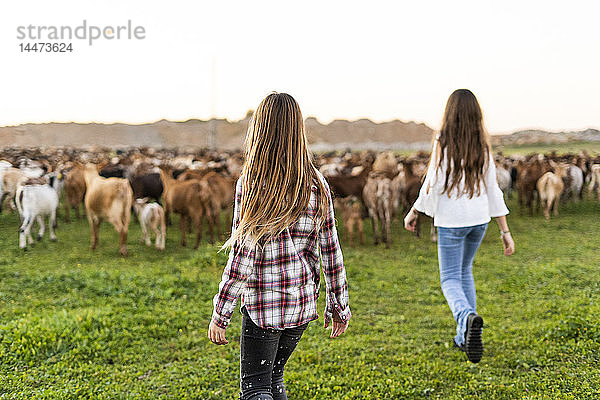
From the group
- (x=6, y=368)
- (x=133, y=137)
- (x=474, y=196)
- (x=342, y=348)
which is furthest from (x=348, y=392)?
(x=133, y=137)

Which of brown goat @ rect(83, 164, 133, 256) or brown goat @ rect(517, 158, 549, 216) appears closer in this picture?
brown goat @ rect(83, 164, 133, 256)

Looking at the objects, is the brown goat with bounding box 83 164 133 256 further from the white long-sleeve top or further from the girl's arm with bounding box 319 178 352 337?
the girl's arm with bounding box 319 178 352 337

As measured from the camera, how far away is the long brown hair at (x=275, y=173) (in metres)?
2.57

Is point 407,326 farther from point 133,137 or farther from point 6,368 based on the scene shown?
point 133,137

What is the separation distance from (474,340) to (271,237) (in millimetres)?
2501

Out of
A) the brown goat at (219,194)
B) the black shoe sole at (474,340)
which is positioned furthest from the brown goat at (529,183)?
the black shoe sole at (474,340)

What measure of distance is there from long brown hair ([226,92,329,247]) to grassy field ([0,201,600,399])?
218 centimetres

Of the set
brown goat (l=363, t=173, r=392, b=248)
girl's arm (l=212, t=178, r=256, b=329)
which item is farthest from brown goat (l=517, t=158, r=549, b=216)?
girl's arm (l=212, t=178, r=256, b=329)

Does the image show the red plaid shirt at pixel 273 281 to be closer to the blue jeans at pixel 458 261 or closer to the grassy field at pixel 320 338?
the grassy field at pixel 320 338

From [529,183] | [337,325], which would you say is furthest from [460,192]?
[529,183]

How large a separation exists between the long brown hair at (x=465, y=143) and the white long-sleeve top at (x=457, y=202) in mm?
53

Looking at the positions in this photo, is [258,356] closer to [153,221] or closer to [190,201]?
Result: [153,221]

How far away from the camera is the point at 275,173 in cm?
260

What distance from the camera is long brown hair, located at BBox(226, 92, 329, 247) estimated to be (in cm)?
257
